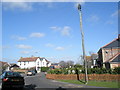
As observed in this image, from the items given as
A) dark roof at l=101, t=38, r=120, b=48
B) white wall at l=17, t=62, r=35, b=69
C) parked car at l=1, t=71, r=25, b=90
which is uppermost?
dark roof at l=101, t=38, r=120, b=48

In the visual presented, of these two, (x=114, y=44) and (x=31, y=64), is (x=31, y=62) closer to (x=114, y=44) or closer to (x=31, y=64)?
(x=31, y=64)

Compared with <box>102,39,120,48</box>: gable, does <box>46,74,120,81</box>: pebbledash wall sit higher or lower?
lower

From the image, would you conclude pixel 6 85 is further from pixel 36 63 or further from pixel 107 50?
pixel 36 63

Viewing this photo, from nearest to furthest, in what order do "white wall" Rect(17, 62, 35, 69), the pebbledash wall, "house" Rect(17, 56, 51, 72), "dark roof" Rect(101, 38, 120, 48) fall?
1. the pebbledash wall
2. "dark roof" Rect(101, 38, 120, 48)
3. "house" Rect(17, 56, 51, 72)
4. "white wall" Rect(17, 62, 35, 69)

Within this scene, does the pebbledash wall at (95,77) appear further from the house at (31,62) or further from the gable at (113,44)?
the house at (31,62)

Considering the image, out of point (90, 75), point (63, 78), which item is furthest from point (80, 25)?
point (63, 78)

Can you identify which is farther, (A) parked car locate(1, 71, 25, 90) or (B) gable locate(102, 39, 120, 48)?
(B) gable locate(102, 39, 120, 48)

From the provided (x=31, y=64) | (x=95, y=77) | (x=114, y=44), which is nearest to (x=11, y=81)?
(x=95, y=77)

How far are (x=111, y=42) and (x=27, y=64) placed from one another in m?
55.9

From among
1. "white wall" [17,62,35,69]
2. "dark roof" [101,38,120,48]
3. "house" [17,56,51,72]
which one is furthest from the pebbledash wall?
"white wall" [17,62,35,69]

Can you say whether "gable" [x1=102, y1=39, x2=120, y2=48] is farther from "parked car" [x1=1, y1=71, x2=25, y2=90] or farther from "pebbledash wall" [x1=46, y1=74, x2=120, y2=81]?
"parked car" [x1=1, y1=71, x2=25, y2=90]

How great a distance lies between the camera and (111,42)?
3944 cm

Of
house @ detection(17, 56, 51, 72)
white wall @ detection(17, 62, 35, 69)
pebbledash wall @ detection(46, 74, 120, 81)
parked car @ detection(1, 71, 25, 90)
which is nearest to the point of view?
parked car @ detection(1, 71, 25, 90)

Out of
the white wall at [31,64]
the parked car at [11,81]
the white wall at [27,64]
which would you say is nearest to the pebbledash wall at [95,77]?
the parked car at [11,81]
